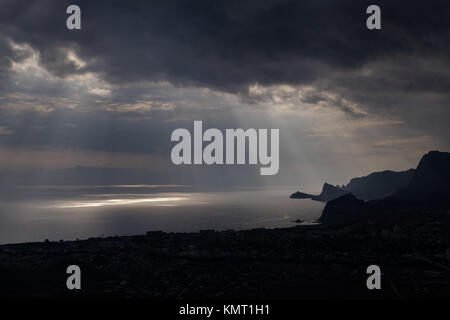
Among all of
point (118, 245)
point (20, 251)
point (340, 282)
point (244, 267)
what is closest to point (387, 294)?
point (340, 282)

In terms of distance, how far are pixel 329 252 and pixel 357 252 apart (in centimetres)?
883

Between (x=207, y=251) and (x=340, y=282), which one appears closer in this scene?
(x=340, y=282)

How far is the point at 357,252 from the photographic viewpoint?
108250 mm

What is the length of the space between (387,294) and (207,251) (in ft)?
183

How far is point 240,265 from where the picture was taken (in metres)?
92.2

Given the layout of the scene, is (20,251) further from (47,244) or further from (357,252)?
(357,252)

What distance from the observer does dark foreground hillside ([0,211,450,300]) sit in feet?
225

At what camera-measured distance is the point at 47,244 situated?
129 metres

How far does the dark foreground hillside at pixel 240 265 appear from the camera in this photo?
68.6 m
